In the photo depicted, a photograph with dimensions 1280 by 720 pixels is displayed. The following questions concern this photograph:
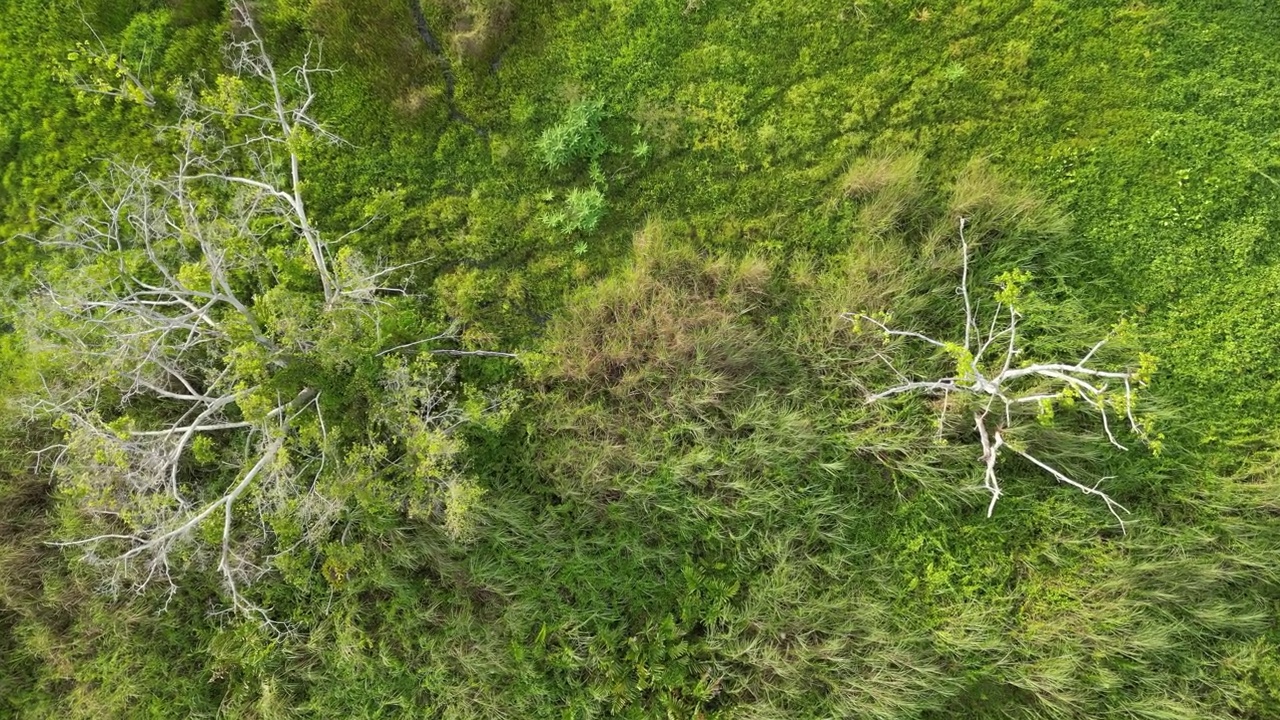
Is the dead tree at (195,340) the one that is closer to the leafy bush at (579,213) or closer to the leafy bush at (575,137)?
the leafy bush at (579,213)

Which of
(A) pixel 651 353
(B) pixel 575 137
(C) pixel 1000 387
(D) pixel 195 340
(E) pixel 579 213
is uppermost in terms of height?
(B) pixel 575 137

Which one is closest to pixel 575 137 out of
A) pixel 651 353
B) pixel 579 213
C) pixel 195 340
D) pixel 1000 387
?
pixel 579 213

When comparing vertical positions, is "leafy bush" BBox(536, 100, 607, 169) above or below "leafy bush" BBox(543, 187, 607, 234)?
Result: above

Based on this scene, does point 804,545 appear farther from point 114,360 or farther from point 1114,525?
point 114,360

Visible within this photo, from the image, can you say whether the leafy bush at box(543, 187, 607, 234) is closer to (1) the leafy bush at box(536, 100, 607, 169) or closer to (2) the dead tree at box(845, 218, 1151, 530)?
(1) the leafy bush at box(536, 100, 607, 169)

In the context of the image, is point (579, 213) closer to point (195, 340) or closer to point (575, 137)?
point (575, 137)

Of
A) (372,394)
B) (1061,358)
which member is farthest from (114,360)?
(1061,358)

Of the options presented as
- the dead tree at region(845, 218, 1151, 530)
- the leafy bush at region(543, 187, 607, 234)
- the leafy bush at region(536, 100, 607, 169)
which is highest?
the leafy bush at region(536, 100, 607, 169)

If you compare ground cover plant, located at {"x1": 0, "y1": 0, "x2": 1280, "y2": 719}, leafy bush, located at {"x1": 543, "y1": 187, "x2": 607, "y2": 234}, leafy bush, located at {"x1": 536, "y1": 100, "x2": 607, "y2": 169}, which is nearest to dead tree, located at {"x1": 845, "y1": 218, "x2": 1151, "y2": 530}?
ground cover plant, located at {"x1": 0, "y1": 0, "x2": 1280, "y2": 719}
